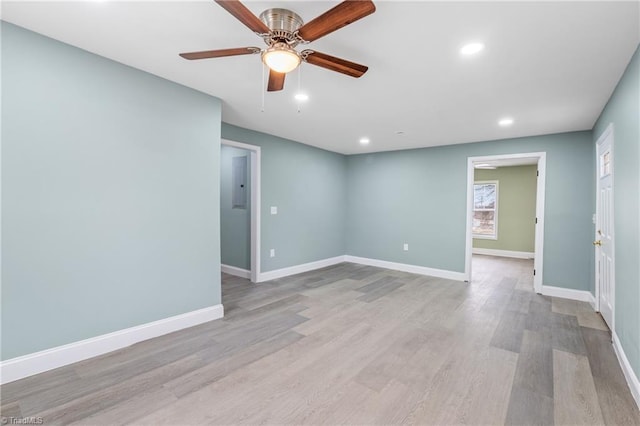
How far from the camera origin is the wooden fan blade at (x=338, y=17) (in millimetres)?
1356

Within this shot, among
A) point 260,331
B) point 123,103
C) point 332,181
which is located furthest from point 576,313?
point 123,103

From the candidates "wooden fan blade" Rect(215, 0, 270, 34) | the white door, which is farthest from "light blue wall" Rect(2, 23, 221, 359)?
the white door

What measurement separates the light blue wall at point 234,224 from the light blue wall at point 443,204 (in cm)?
247

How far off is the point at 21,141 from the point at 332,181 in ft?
15.7

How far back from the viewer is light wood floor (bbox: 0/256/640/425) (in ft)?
5.95

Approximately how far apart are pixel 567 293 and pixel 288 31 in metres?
5.07

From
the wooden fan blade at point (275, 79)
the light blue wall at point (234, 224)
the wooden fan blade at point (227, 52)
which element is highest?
the wooden fan blade at point (227, 52)

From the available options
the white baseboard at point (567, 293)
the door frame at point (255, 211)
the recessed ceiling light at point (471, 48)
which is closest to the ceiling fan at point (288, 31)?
the recessed ceiling light at point (471, 48)

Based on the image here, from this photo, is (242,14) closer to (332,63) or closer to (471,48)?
(332,63)

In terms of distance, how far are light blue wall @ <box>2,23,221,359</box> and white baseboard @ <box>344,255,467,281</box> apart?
3857mm

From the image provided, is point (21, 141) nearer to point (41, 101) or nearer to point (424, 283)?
point (41, 101)

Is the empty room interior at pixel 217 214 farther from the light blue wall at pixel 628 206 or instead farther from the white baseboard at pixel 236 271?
the white baseboard at pixel 236 271

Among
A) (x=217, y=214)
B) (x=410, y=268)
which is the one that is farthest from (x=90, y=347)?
(x=410, y=268)

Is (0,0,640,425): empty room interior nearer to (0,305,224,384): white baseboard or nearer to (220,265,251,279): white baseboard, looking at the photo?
(0,305,224,384): white baseboard
